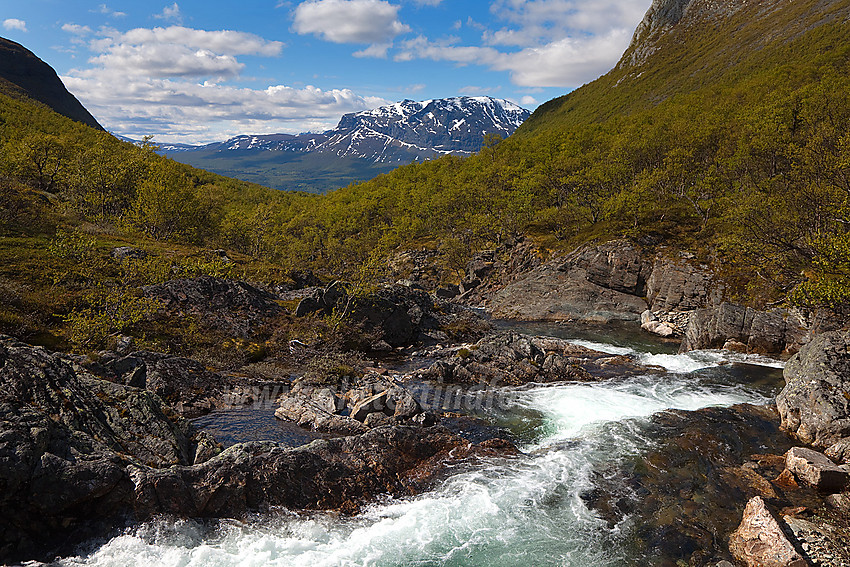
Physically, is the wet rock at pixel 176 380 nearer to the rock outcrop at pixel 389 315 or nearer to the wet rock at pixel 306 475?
the wet rock at pixel 306 475

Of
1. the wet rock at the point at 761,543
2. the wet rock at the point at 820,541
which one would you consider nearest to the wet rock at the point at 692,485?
the wet rock at the point at 761,543

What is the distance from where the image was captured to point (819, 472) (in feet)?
60.0

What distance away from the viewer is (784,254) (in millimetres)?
37812

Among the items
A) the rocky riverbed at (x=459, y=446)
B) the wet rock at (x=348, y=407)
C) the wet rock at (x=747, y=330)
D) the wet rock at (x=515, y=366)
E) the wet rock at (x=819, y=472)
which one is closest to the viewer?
the rocky riverbed at (x=459, y=446)

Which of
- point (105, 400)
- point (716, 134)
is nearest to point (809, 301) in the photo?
point (105, 400)

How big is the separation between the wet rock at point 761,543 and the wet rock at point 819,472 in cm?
521

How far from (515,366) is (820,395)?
61.5 feet

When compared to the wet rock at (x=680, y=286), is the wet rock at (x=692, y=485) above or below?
below

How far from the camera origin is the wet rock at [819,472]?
18094mm

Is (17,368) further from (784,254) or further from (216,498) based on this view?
(784,254)

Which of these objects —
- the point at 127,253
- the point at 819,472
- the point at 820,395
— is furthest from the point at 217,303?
the point at 820,395

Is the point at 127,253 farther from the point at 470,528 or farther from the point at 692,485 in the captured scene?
the point at 692,485

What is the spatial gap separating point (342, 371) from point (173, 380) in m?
11.2

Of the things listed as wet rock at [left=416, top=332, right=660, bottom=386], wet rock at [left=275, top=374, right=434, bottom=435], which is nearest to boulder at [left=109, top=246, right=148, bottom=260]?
wet rock at [left=275, top=374, right=434, bottom=435]
